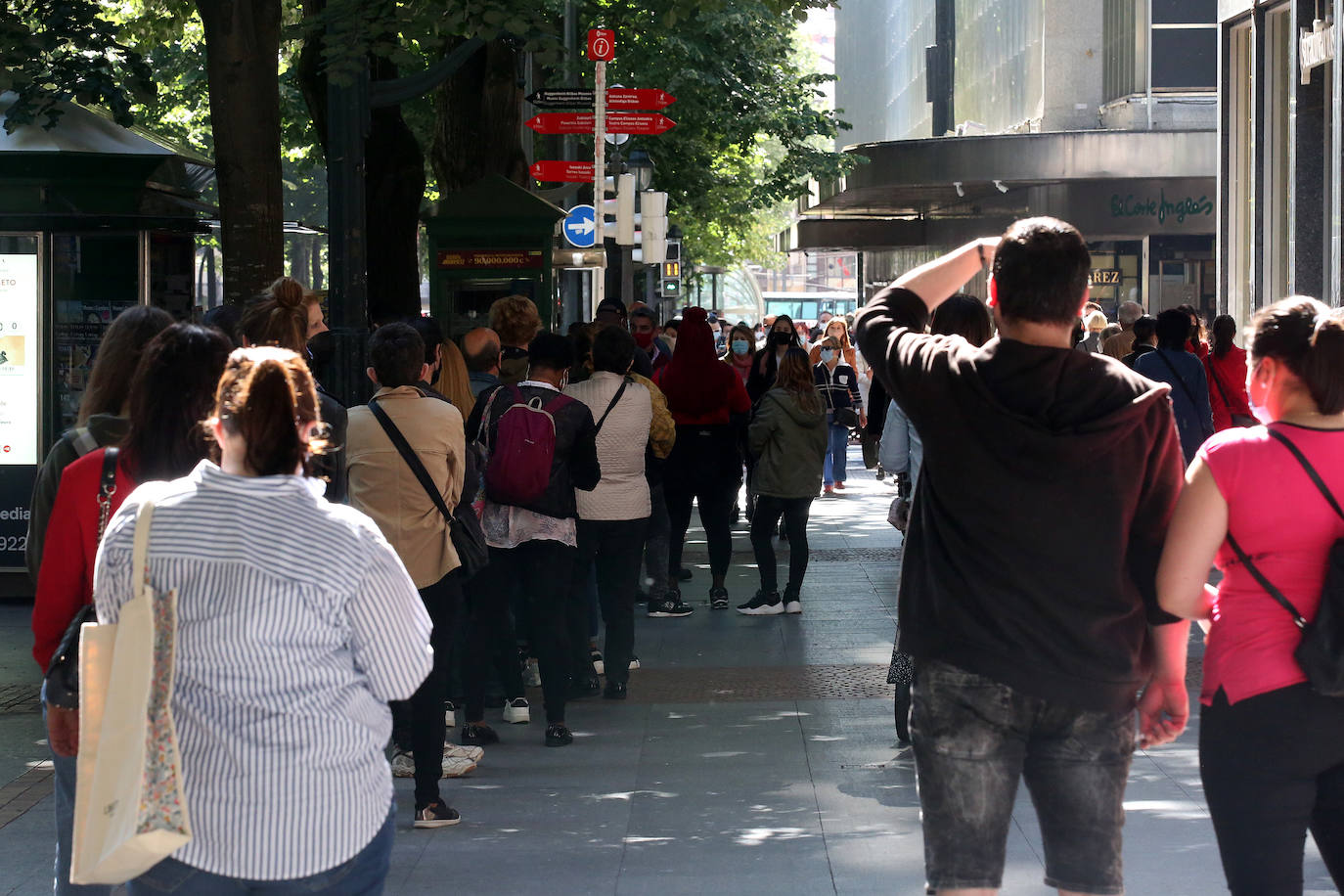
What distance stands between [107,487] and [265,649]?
3.54 ft

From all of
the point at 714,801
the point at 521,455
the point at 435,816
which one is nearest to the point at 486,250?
the point at 521,455

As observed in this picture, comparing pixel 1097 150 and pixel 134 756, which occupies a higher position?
pixel 1097 150

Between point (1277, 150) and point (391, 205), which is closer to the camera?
point (391, 205)

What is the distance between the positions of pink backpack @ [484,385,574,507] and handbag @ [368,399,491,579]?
0.79 meters

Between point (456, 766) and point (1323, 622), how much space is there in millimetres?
4109

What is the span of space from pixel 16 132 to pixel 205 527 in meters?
8.80

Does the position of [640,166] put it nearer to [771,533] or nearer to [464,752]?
[771,533]

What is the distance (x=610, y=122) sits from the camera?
15.1 metres

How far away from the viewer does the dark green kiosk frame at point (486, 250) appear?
48.6 feet

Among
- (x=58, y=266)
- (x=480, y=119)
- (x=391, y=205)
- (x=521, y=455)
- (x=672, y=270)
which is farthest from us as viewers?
(x=672, y=270)

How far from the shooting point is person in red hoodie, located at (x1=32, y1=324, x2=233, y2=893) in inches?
144

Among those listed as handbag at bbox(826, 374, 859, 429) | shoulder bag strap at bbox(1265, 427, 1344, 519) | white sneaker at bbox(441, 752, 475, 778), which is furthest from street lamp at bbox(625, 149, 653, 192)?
shoulder bag strap at bbox(1265, 427, 1344, 519)

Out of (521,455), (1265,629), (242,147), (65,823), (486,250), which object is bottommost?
(65,823)

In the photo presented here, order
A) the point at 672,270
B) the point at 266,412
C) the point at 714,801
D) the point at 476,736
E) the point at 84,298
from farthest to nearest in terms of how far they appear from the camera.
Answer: the point at 672,270
the point at 84,298
the point at 476,736
the point at 714,801
the point at 266,412
